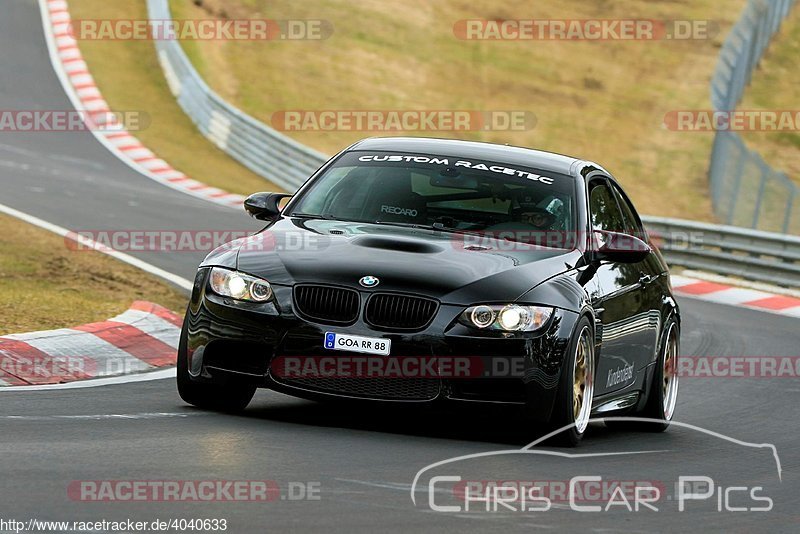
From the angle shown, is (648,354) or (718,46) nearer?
(648,354)

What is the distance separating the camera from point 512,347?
779 cm

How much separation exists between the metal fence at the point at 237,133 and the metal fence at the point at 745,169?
6.39m

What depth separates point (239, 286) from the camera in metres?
8.04

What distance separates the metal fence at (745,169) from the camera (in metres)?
22.0

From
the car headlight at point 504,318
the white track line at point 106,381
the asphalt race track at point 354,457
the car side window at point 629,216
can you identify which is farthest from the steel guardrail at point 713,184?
the car headlight at point 504,318

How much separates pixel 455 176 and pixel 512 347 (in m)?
1.65

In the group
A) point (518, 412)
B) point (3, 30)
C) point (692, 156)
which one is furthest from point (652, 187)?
point (518, 412)

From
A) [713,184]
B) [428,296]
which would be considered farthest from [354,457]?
[713,184]

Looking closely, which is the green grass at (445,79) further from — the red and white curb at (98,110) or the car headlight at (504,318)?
the car headlight at (504,318)

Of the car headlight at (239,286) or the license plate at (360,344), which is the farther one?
the car headlight at (239,286)

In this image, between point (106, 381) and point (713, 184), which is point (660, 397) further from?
point (713, 184)

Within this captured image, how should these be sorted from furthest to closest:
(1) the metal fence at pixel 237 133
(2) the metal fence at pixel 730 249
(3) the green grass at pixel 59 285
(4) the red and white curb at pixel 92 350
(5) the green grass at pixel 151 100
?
(5) the green grass at pixel 151 100, (1) the metal fence at pixel 237 133, (2) the metal fence at pixel 730 249, (3) the green grass at pixel 59 285, (4) the red and white curb at pixel 92 350

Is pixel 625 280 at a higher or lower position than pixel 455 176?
lower

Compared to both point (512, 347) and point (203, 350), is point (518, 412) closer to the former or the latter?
point (512, 347)
